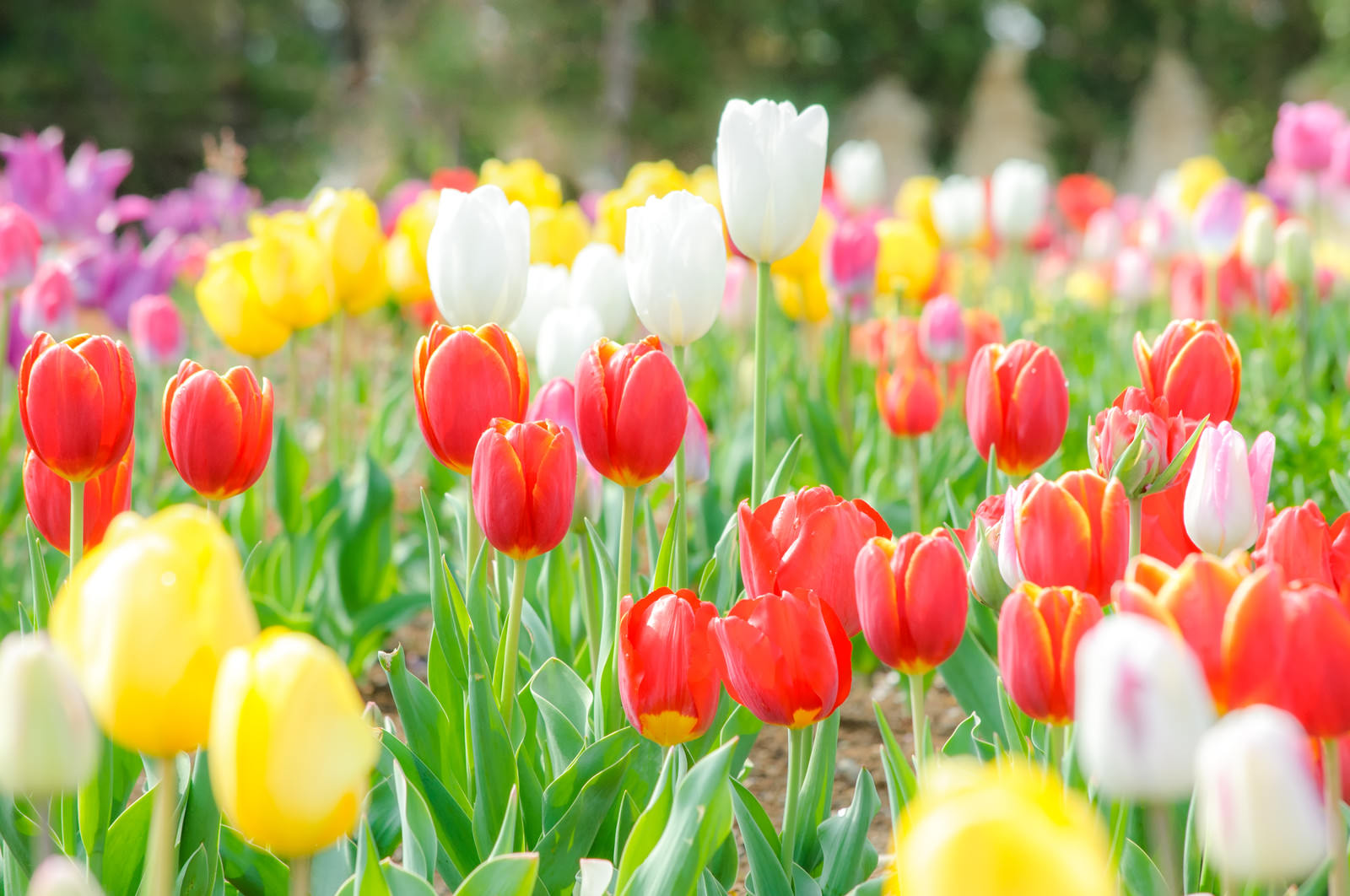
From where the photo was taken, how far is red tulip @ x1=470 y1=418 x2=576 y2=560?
3.63ft

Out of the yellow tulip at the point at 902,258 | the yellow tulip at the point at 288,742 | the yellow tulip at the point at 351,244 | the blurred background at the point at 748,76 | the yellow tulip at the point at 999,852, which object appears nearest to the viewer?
the yellow tulip at the point at 999,852

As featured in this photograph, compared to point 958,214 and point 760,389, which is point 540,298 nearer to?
point 760,389

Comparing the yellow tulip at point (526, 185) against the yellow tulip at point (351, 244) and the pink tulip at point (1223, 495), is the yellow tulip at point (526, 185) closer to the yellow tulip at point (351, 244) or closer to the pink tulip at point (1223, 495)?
the yellow tulip at point (351, 244)

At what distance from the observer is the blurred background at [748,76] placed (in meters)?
12.8

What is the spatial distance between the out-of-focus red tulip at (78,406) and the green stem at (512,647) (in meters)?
0.40

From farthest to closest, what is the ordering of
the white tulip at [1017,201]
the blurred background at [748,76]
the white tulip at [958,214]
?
the blurred background at [748,76] < the white tulip at [1017,201] < the white tulip at [958,214]

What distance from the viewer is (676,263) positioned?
138cm

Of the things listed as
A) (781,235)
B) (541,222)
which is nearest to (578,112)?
(541,222)

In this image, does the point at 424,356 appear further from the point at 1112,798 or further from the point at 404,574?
the point at 404,574

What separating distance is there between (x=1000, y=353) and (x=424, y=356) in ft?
2.19

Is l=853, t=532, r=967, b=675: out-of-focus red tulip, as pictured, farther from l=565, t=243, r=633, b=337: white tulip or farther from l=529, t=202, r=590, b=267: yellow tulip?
l=529, t=202, r=590, b=267: yellow tulip

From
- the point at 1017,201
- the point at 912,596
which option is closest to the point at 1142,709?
the point at 912,596

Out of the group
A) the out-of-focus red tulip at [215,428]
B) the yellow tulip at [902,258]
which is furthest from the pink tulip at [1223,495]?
the yellow tulip at [902,258]

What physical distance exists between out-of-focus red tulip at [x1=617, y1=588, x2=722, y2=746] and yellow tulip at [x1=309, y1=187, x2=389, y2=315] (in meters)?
1.45
